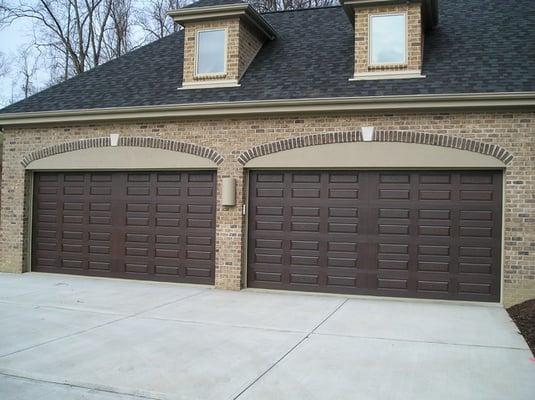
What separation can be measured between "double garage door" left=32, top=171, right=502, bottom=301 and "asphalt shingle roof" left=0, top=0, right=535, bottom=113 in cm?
169

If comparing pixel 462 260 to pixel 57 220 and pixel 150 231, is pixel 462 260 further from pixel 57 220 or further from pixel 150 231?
pixel 57 220

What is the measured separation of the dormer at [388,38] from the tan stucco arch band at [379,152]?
1538 mm

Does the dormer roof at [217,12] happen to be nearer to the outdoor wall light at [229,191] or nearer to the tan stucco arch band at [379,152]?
the tan stucco arch band at [379,152]

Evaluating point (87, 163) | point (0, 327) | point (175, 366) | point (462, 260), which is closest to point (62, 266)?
point (87, 163)

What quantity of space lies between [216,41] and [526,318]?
28.9 ft

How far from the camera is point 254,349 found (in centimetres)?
680

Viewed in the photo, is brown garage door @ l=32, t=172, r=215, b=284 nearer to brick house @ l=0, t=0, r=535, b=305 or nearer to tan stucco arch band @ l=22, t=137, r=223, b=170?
brick house @ l=0, t=0, r=535, b=305

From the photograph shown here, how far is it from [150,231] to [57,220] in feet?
8.81

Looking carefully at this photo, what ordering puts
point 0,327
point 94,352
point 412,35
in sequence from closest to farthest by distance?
point 94,352 → point 0,327 → point 412,35

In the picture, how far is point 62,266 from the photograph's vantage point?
13117 millimetres

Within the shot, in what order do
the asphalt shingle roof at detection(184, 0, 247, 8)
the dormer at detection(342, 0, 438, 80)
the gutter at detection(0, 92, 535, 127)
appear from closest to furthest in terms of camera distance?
the gutter at detection(0, 92, 535, 127) < the dormer at detection(342, 0, 438, 80) < the asphalt shingle roof at detection(184, 0, 247, 8)

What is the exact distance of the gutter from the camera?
9.70 metres

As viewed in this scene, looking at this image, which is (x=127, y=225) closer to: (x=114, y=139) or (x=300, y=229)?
(x=114, y=139)

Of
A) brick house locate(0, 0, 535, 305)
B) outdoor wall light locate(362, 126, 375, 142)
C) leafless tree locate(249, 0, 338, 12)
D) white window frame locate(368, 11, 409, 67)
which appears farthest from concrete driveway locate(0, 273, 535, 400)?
leafless tree locate(249, 0, 338, 12)
